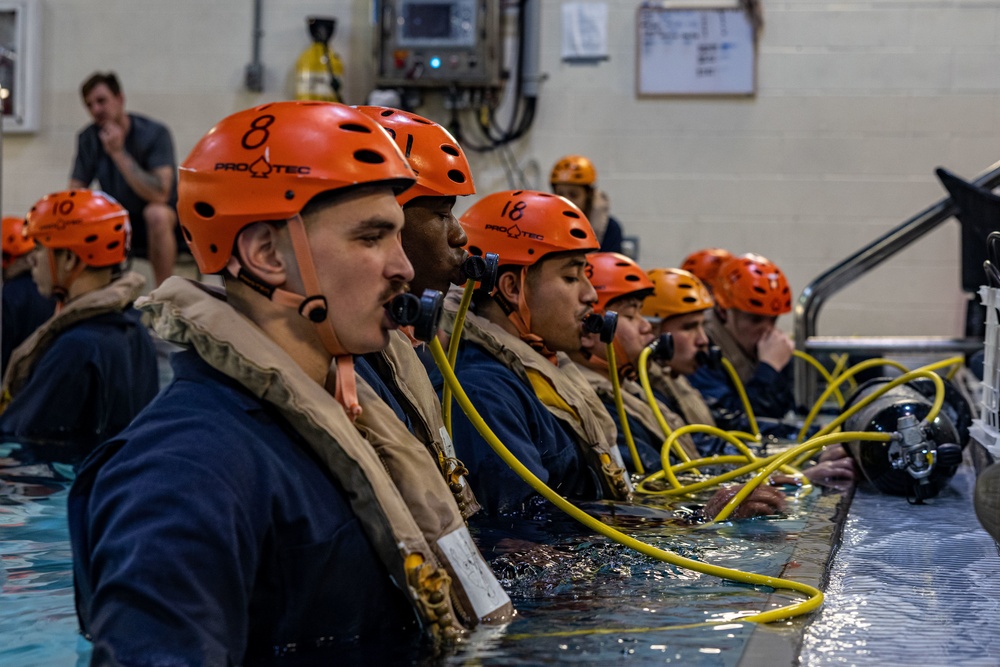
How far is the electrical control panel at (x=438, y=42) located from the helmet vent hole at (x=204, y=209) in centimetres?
795

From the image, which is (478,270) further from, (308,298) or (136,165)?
(136,165)

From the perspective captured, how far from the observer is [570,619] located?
8.34 ft

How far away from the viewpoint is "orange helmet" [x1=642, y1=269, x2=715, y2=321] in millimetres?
6012

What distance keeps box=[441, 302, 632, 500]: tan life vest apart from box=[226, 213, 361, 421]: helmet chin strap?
1566 mm

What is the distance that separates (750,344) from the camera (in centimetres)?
715

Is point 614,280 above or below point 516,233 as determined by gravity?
below

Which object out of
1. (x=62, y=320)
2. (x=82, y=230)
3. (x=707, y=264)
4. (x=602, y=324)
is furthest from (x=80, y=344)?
(x=707, y=264)

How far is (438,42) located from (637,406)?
18.2ft

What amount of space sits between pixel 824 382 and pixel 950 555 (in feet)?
15.8

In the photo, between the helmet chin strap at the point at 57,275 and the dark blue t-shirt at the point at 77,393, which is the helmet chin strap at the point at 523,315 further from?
the helmet chin strap at the point at 57,275

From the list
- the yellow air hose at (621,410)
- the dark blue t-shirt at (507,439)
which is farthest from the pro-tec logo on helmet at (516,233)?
the yellow air hose at (621,410)

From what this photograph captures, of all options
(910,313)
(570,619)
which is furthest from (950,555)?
(910,313)

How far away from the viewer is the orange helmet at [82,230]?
5559 millimetres

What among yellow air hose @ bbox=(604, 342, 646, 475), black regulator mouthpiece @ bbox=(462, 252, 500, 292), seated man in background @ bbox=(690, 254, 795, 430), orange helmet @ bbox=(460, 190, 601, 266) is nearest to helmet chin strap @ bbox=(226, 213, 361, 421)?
black regulator mouthpiece @ bbox=(462, 252, 500, 292)
